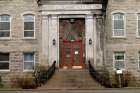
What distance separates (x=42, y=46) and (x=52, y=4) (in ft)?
12.3

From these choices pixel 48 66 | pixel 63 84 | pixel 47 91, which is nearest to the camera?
pixel 47 91

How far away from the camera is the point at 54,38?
4550 centimetres

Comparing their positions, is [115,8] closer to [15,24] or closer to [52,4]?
[52,4]

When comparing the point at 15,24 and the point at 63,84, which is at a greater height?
the point at 15,24

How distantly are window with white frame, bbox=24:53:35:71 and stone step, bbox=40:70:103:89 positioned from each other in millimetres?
3301

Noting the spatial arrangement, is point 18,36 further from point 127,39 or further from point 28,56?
point 127,39

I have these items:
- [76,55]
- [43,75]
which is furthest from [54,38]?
[43,75]

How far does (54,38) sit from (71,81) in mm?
6300

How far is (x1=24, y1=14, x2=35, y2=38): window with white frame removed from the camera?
153 ft

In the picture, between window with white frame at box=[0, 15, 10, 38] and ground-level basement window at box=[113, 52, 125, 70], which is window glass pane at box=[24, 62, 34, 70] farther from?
ground-level basement window at box=[113, 52, 125, 70]

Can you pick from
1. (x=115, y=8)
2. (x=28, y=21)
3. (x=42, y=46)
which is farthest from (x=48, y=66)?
(x=115, y=8)

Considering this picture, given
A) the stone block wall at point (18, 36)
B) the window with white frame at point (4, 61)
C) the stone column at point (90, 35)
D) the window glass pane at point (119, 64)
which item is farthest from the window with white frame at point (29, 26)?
the window glass pane at point (119, 64)

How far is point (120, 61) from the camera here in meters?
46.2

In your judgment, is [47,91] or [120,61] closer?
[47,91]
